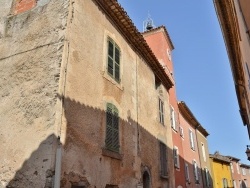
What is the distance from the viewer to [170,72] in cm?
1739

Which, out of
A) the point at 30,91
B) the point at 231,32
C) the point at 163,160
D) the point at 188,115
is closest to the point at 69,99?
the point at 30,91

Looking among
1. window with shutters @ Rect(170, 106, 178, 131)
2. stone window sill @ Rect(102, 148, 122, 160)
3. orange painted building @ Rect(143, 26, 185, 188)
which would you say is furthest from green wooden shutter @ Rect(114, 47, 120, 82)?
window with shutters @ Rect(170, 106, 178, 131)

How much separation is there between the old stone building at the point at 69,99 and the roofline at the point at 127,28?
0.04 m

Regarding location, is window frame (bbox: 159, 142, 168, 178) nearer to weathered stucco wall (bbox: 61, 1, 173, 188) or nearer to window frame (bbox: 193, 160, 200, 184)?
weathered stucco wall (bbox: 61, 1, 173, 188)

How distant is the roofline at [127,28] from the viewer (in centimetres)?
866

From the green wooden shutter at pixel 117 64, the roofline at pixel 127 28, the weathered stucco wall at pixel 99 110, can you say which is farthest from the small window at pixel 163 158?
the green wooden shutter at pixel 117 64

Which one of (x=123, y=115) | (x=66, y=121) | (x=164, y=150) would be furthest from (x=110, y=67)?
(x=164, y=150)

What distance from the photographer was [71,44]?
21.1ft

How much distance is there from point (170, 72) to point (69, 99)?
12.4 metres

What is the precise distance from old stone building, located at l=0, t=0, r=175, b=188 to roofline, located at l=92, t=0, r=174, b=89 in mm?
38

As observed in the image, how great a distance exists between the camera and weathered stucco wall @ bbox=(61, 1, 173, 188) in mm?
Result: 5945

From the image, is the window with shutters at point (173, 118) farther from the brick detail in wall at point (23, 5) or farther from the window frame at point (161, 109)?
the brick detail in wall at point (23, 5)

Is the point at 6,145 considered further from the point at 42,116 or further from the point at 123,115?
the point at 123,115

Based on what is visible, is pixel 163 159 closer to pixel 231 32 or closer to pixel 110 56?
pixel 110 56
